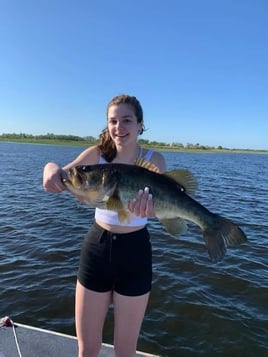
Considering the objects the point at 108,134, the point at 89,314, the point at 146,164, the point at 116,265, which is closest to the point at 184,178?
the point at 146,164

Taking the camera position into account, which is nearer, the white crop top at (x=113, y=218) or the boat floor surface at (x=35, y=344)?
the white crop top at (x=113, y=218)

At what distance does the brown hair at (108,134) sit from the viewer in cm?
389

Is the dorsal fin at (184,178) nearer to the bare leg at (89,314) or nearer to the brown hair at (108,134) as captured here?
the brown hair at (108,134)

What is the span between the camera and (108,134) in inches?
159

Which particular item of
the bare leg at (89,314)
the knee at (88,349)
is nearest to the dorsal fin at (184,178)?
the bare leg at (89,314)

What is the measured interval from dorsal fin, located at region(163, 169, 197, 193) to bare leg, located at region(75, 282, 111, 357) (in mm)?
1320

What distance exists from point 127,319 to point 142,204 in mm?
1172

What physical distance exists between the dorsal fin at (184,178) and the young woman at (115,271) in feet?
0.60

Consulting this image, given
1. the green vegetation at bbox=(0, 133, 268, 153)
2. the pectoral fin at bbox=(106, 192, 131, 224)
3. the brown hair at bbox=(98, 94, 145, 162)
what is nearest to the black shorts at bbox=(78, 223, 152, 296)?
the pectoral fin at bbox=(106, 192, 131, 224)

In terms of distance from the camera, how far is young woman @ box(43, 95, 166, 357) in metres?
3.66

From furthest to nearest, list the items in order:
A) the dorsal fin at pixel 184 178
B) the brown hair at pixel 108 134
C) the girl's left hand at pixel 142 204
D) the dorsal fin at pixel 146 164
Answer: the brown hair at pixel 108 134
the dorsal fin at pixel 184 178
the dorsal fin at pixel 146 164
the girl's left hand at pixel 142 204

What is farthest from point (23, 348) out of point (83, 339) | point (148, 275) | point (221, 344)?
point (221, 344)

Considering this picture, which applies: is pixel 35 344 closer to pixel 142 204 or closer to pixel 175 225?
pixel 175 225

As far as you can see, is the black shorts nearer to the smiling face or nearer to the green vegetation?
the smiling face
